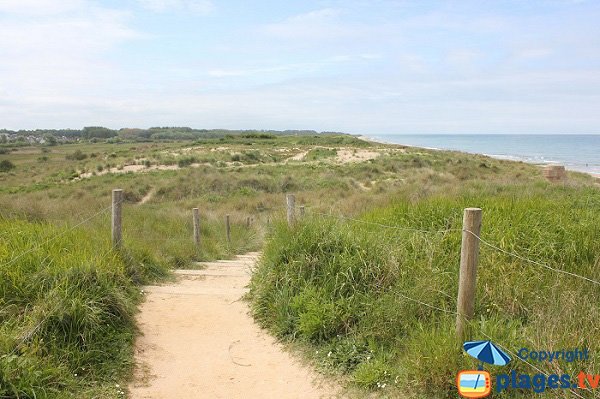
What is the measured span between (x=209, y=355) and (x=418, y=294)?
2.22m

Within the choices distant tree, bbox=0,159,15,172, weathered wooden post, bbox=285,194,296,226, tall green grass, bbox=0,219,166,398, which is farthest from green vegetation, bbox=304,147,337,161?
tall green grass, bbox=0,219,166,398

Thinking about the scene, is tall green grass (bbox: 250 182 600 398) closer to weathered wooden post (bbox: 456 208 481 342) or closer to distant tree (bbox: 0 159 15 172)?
weathered wooden post (bbox: 456 208 481 342)

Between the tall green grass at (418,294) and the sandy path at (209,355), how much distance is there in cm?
28

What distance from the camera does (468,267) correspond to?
3.93 metres

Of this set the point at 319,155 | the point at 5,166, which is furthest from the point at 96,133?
the point at 319,155

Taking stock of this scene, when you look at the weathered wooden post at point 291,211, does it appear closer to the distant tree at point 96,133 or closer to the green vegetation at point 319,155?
the green vegetation at point 319,155

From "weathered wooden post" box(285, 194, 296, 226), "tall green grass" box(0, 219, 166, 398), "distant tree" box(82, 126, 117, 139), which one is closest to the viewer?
"tall green grass" box(0, 219, 166, 398)

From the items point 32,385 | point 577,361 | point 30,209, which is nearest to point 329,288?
point 577,361

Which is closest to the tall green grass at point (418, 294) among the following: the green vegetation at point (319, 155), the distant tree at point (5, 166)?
the green vegetation at point (319, 155)

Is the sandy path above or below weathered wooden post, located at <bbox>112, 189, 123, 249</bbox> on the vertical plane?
below

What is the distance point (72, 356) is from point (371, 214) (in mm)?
4835

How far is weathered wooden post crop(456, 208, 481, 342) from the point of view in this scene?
3885 mm

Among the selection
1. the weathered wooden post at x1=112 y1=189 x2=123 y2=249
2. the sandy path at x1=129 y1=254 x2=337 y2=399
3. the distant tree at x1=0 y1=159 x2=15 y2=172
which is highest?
the weathered wooden post at x1=112 y1=189 x2=123 y2=249

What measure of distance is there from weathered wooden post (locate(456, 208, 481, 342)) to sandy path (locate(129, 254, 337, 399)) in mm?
1249
